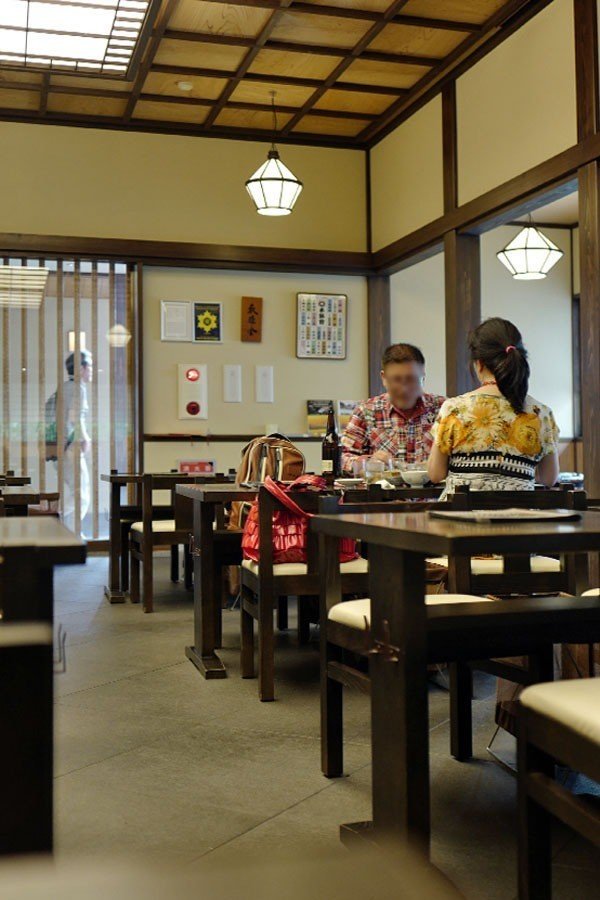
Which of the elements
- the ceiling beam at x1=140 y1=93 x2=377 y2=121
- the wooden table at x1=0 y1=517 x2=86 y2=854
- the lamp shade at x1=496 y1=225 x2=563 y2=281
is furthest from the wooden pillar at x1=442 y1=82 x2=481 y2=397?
the wooden table at x1=0 y1=517 x2=86 y2=854

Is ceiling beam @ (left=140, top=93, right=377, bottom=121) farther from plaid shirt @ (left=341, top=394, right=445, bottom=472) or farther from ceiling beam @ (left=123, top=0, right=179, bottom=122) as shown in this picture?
plaid shirt @ (left=341, top=394, right=445, bottom=472)

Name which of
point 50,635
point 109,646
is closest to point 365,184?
point 109,646

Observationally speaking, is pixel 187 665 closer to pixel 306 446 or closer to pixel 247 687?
pixel 247 687

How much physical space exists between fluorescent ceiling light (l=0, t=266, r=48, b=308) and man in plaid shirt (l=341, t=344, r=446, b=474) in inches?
148

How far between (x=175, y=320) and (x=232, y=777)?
225 inches

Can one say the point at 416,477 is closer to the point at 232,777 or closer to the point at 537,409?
the point at 537,409

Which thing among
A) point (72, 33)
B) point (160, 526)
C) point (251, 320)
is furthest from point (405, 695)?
point (251, 320)

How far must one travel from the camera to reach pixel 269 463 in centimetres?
404

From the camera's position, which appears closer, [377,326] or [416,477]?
[416,477]

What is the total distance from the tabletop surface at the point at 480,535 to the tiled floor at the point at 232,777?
0.49 meters

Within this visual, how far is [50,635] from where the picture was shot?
3.92 feet

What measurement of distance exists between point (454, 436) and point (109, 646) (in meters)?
1.91

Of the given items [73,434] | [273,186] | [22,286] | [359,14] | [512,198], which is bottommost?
[73,434]

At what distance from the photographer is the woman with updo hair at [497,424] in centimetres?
316
